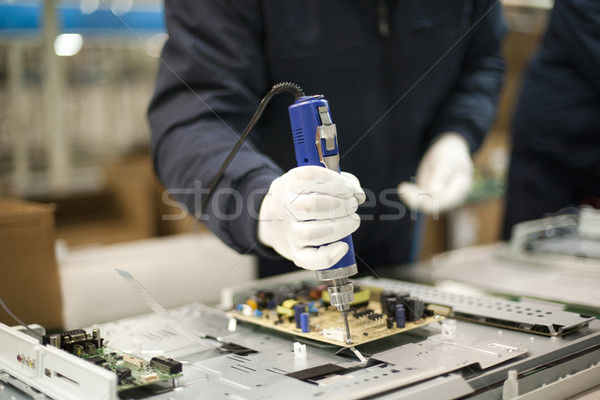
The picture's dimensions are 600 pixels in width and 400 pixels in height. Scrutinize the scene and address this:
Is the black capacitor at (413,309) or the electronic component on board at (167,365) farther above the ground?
the black capacitor at (413,309)

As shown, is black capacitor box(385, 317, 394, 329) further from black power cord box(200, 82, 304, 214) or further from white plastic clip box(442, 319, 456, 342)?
black power cord box(200, 82, 304, 214)

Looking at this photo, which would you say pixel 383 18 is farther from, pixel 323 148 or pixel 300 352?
pixel 300 352

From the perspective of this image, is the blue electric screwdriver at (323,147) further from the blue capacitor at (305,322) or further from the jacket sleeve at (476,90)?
the jacket sleeve at (476,90)

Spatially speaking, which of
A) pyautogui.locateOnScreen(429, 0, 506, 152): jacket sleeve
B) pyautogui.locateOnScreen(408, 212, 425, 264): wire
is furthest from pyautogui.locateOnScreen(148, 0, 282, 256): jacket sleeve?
pyautogui.locateOnScreen(408, 212, 425, 264): wire

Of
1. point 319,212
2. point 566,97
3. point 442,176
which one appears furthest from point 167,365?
point 566,97

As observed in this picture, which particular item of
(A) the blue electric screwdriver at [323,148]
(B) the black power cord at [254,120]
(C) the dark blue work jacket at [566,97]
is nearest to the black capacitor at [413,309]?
(A) the blue electric screwdriver at [323,148]

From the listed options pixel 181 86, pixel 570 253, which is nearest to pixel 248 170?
pixel 181 86

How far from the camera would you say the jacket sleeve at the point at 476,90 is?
1.79m

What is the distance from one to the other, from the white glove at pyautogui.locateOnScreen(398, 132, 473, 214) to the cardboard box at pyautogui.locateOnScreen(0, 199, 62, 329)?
96 cm

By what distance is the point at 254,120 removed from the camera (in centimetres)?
119

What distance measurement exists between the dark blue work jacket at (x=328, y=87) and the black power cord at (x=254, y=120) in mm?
14

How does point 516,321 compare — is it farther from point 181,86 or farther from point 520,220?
point 520,220

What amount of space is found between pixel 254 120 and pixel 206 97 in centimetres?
22

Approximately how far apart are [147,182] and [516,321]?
259 centimetres
